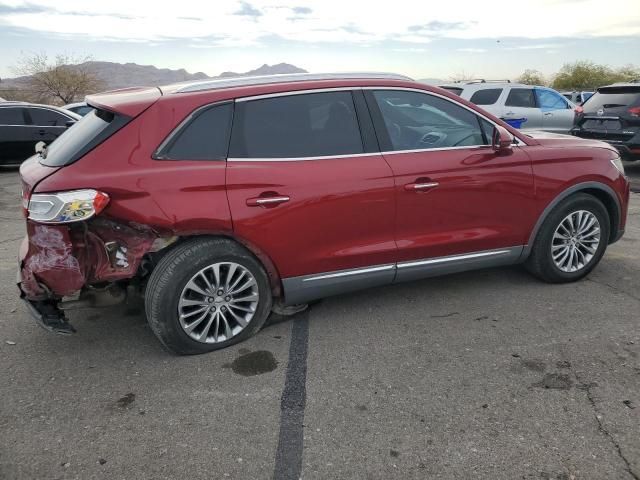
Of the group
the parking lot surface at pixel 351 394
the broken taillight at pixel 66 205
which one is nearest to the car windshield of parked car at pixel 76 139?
the broken taillight at pixel 66 205

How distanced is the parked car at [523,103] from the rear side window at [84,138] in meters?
9.42

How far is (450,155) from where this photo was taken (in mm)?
3887

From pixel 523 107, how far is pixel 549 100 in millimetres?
752

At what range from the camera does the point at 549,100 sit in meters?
11.9

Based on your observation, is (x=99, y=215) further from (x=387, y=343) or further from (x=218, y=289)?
(x=387, y=343)

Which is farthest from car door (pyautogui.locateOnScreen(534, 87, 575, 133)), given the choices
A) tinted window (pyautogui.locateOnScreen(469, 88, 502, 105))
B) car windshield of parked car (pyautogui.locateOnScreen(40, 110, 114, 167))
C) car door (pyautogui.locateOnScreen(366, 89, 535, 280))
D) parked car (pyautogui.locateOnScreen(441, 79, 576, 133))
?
car windshield of parked car (pyautogui.locateOnScreen(40, 110, 114, 167))

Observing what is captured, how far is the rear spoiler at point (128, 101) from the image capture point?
3.31 meters

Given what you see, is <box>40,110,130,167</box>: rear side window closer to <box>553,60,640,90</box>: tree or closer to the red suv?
the red suv

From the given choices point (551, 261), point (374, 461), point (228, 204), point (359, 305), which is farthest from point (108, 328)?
point (551, 261)

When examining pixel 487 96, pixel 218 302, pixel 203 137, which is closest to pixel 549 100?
pixel 487 96

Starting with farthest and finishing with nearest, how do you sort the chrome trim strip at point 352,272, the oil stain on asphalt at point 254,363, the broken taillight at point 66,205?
the chrome trim strip at point 352,272, the oil stain on asphalt at point 254,363, the broken taillight at point 66,205

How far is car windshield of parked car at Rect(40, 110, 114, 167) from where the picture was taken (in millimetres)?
3242

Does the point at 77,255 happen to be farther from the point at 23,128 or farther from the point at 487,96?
the point at 487,96

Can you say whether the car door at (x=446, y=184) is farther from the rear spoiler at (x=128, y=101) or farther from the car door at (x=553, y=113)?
the car door at (x=553, y=113)
